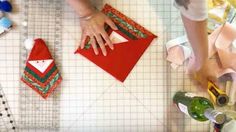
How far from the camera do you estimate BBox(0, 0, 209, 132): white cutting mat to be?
0.99 m

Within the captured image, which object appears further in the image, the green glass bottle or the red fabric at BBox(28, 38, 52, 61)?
the red fabric at BBox(28, 38, 52, 61)

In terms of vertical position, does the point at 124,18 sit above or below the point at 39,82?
above

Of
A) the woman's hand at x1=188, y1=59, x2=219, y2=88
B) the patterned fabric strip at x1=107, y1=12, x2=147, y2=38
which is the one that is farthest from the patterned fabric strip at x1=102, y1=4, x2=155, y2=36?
the woman's hand at x1=188, y1=59, x2=219, y2=88

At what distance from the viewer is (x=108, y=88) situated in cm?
100

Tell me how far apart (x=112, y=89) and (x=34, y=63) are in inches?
9.6

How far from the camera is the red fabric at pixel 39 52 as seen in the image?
0.99 m

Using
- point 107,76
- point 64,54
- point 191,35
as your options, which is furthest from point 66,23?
point 191,35

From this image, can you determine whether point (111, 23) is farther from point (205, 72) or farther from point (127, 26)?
point (205, 72)

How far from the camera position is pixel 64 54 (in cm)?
100

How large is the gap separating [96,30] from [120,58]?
110mm

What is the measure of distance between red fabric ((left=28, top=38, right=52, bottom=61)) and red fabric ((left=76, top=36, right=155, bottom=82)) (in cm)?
10

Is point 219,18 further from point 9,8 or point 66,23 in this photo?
point 9,8

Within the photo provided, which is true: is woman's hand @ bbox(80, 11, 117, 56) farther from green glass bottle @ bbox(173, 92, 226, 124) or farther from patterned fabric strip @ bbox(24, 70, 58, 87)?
green glass bottle @ bbox(173, 92, 226, 124)

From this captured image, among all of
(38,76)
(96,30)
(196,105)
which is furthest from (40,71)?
(196,105)
